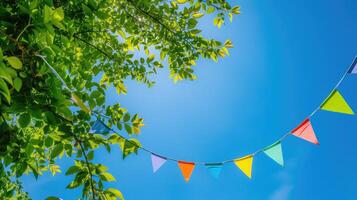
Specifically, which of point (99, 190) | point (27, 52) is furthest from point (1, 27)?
point (99, 190)

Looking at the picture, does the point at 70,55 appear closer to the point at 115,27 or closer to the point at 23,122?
the point at 115,27

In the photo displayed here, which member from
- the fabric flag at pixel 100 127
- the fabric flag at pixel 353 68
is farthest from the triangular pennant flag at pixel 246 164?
the fabric flag at pixel 100 127

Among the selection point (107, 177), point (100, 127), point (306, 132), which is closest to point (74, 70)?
point (100, 127)

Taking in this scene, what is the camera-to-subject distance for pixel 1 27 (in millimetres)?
1716

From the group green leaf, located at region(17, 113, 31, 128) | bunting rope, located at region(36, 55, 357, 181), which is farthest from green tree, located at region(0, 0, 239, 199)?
bunting rope, located at region(36, 55, 357, 181)

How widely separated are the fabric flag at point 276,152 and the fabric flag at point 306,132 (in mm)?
252

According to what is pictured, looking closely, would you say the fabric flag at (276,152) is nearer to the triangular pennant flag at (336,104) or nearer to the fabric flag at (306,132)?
the fabric flag at (306,132)

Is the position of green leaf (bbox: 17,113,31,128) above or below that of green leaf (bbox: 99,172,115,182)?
above

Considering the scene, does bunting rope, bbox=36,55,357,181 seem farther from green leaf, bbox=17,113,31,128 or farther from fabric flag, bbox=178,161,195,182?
green leaf, bbox=17,113,31,128

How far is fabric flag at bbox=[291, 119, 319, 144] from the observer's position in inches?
143

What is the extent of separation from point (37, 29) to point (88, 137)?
2.81ft

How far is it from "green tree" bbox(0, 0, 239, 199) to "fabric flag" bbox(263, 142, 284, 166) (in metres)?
1.39

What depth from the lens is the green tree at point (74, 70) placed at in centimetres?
161

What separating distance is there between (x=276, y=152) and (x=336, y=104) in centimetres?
91
